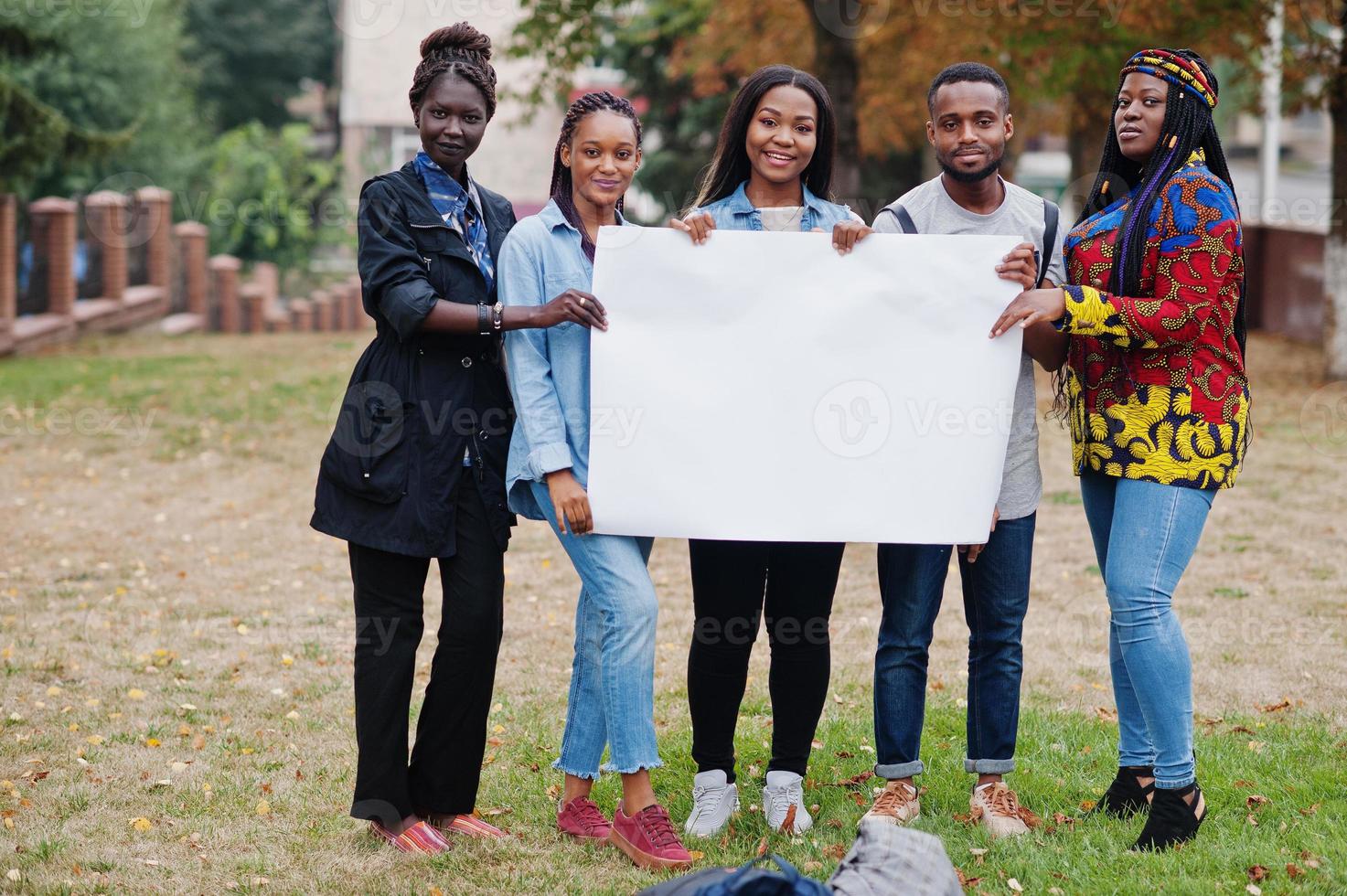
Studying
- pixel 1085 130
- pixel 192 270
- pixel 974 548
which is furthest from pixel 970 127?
pixel 192 270

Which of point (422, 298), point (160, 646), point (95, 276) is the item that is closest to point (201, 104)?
point (95, 276)

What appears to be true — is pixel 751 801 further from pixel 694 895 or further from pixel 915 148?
pixel 915 148

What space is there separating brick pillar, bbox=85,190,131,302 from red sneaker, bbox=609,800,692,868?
69.2ft

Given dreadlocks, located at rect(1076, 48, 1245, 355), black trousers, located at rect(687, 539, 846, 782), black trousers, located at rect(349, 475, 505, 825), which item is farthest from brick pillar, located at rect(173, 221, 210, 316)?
dreadlocks, located at rect(1076, 48, 1245, 355)

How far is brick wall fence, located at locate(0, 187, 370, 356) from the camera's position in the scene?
2023cm

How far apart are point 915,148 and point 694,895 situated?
22.8 meters

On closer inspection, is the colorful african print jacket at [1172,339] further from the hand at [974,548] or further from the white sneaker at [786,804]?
the white sneaker at [786,804]

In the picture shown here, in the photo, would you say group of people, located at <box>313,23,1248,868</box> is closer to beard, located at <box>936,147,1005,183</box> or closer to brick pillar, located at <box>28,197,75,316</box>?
beard, located at <box>936,147,1005,183</box>

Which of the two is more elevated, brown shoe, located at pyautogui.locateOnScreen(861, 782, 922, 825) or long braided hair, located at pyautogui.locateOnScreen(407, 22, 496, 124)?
long braided hair, located at pyautogui.locateOnScreen(407, 22, 496, 124)

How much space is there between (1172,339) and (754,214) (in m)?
1.23

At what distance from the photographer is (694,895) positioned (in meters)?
3.24

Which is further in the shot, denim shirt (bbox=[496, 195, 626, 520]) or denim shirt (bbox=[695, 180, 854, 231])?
denim shirt (bbox=[695, 180, 854, 231])

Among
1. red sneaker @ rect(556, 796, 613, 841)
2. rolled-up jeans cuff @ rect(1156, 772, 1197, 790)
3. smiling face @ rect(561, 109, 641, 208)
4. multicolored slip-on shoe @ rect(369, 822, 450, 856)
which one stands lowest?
multicolored slip-on shoe @ rect(369, 822, 450, 856)

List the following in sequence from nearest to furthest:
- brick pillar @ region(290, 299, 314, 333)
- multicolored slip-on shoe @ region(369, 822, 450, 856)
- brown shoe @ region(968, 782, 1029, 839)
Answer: multicolored slip-on shoe @ region(369, 822, 450, 856) → brown shoe @ region(968, 782, 1029, 839) → brick pillar @ region(290, 299, 314, 333)
